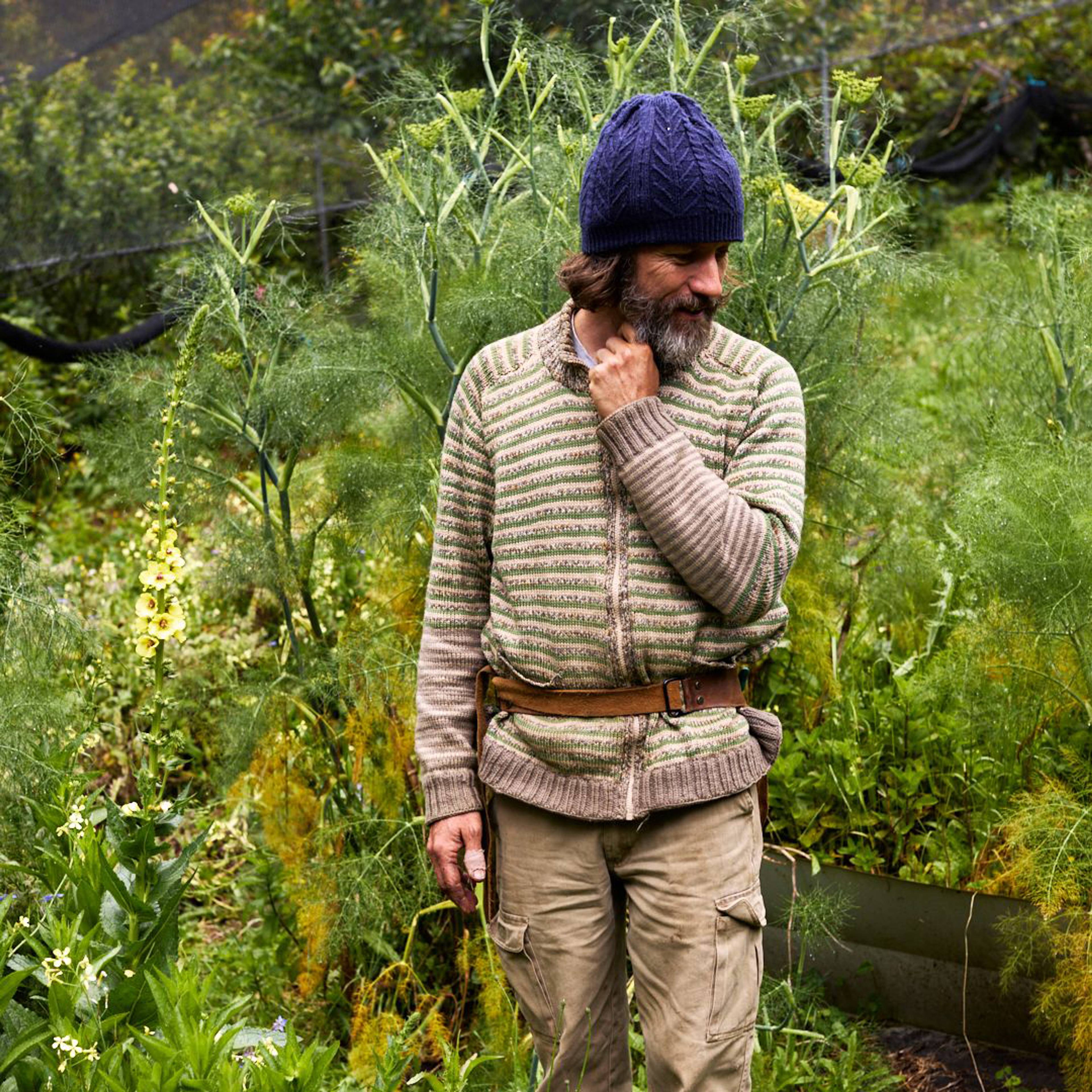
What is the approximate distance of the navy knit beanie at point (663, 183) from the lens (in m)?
2.16

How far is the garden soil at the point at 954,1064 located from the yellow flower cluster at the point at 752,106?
2.09 meters

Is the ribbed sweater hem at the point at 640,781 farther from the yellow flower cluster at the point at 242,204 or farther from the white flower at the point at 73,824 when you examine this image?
the yellow flower cluster at the point at 242,204

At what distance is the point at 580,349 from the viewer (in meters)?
2.34

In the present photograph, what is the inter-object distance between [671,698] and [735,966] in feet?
1.40

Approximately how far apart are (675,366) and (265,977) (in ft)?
6.96

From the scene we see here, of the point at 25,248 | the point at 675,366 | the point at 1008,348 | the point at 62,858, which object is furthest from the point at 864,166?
the point at 25,248

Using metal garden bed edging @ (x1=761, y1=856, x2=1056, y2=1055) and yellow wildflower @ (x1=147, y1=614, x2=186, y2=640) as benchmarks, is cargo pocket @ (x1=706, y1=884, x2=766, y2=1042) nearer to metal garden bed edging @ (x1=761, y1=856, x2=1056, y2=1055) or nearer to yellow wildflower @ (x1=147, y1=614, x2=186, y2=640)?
yellow wildflower @ (x1=147, y1=614, x2=186, y2=640)

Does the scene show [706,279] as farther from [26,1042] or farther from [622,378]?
[26,1042]

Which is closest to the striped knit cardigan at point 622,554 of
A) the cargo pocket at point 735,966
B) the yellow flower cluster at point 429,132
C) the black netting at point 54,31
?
the cargo pocket at point 735,966

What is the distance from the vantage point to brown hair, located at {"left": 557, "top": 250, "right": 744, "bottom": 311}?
2.25 meters

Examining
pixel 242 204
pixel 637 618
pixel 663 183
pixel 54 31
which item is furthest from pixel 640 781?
pixel 54 31

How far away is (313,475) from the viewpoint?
3.73 metres

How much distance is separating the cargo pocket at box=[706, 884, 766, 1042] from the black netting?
5.59 metres

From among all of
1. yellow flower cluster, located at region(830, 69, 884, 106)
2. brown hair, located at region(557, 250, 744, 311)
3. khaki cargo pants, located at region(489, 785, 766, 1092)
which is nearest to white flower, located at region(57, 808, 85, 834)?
khaki cargo pants, located at region(489, 785, 766, 1092)
